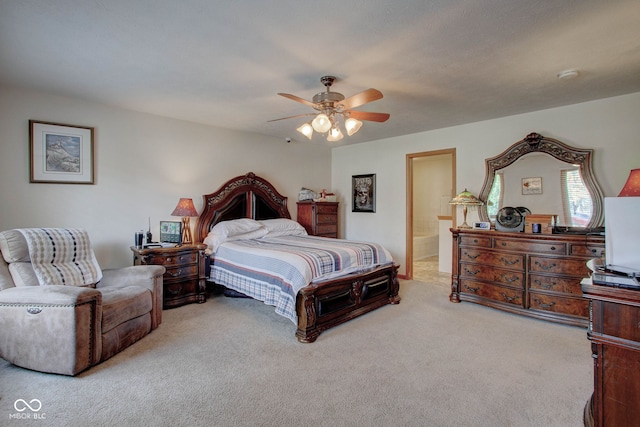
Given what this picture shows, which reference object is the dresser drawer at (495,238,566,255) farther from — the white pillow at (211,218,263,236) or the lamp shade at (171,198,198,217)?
the lamp shade at (171,198,198,217)

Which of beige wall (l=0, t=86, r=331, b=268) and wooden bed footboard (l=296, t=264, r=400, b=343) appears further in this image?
beige wall (l=0, t=86, r=331, b=268)

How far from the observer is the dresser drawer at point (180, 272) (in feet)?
12.3

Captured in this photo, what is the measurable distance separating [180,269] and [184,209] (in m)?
0.76

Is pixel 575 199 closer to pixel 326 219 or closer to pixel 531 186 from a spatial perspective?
pixel 531 186

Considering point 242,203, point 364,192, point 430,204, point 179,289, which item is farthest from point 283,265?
point 430,204

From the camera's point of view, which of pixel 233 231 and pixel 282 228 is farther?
pixel 282 228

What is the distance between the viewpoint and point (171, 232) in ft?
13.3

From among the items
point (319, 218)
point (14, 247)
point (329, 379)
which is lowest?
point (329, 379)

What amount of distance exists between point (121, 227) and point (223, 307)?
161cm

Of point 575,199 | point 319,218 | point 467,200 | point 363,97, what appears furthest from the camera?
point 319,218

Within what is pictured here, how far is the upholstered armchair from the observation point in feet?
7.30

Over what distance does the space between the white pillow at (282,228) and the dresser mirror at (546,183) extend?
105 inches

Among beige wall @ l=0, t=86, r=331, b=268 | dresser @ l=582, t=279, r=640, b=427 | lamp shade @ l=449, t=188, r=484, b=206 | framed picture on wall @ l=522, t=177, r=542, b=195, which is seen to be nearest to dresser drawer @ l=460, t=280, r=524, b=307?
lamp shade @ l=449, t=188, r=484, b=206

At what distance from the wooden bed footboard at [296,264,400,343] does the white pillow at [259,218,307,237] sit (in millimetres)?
1692
